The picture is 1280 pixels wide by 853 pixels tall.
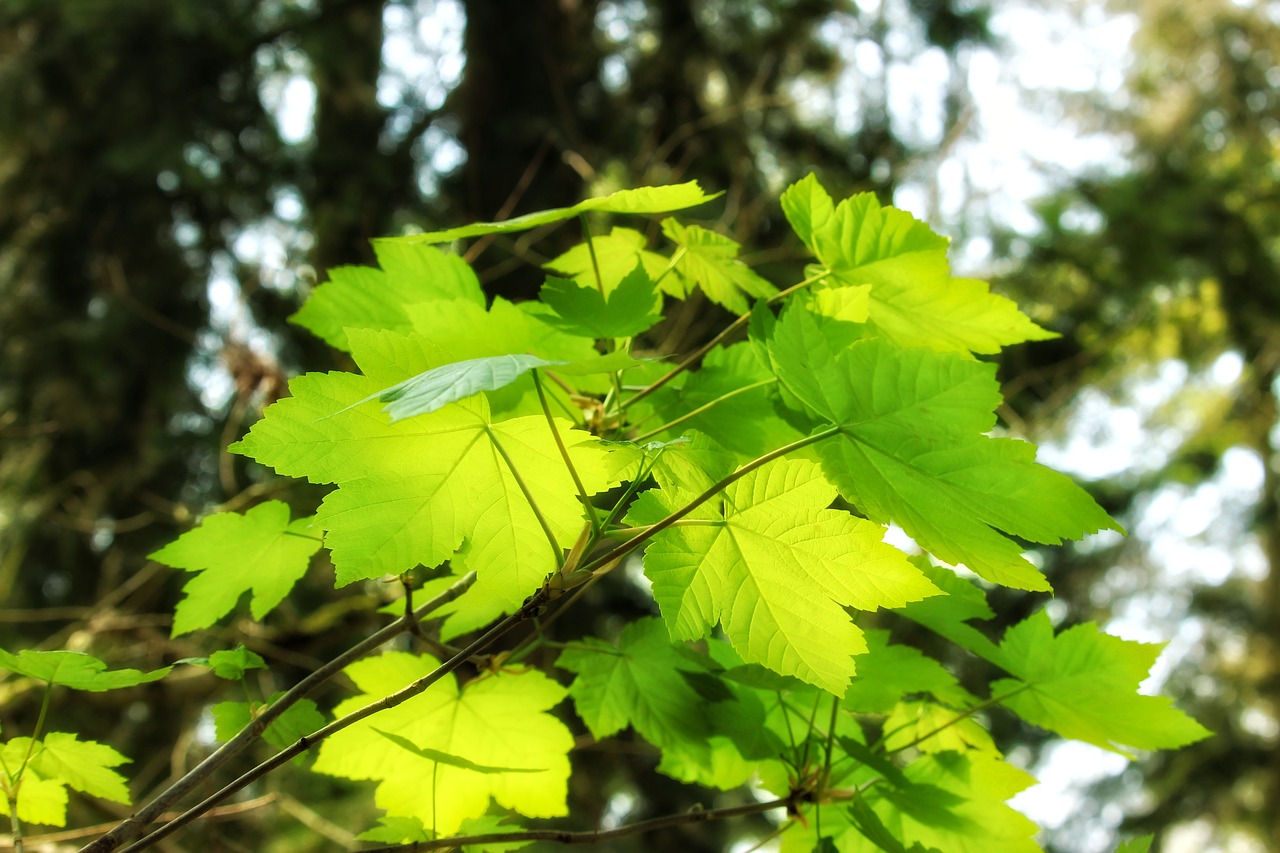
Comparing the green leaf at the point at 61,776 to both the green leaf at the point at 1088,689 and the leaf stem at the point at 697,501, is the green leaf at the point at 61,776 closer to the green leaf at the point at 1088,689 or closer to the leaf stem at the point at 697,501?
the leaf stem at the point at 697,501

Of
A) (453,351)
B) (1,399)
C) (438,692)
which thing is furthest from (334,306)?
(1,399)

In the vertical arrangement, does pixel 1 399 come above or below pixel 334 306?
below

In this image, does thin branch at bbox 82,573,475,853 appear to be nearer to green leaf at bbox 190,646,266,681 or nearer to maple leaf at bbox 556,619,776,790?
green leaf at bbox 190,646,266,681

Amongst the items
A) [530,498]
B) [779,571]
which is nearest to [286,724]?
[530,498]

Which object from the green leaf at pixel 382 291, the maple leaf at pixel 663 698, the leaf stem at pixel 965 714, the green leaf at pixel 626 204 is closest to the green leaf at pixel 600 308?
the green leaf at pixel 626 204

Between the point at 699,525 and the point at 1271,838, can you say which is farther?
the point at 1271,838

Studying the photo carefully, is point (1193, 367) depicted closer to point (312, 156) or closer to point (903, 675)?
point (312, 156)

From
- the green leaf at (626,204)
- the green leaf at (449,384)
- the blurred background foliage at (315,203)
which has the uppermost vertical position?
the green leaf at (626,204)
